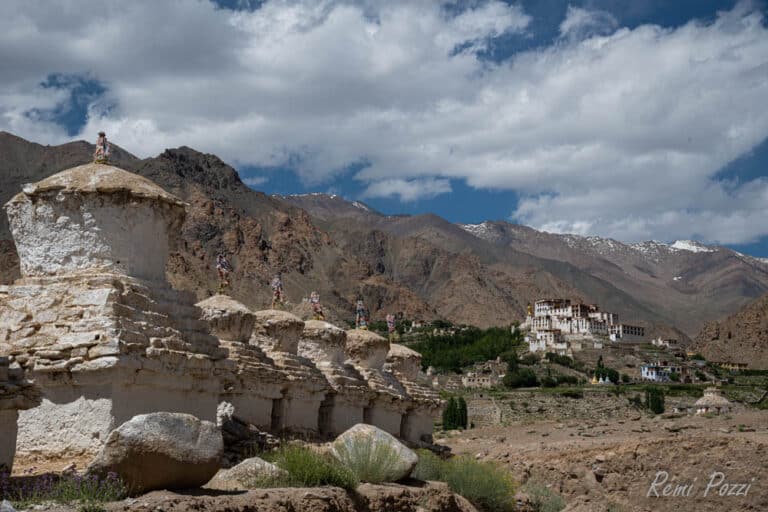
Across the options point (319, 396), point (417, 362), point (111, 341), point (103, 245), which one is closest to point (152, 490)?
point (111, 341)

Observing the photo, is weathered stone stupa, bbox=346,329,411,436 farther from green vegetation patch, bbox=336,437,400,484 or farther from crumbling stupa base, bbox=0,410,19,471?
crumbling stupa base, bbox=0,410,19,471

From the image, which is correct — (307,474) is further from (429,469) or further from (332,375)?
(332,375)

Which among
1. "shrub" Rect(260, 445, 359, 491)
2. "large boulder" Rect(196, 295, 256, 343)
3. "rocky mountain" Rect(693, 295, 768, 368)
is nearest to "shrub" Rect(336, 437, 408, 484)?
"shrub" Rect(260, 445, 359, 491)

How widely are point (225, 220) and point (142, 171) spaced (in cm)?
1545

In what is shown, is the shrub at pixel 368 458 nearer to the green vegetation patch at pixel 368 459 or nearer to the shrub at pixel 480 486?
the green vegetation patch at pixel 368 459

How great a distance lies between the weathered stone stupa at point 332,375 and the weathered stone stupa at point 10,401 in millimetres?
14035

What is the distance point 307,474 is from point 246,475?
0.89 m

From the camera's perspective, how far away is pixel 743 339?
438 ft

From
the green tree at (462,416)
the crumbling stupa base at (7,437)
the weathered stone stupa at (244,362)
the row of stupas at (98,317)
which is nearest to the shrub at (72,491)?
the crumbling stupa base at (7,437)

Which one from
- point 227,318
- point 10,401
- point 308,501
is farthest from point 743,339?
point 10,401

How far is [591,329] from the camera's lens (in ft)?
479

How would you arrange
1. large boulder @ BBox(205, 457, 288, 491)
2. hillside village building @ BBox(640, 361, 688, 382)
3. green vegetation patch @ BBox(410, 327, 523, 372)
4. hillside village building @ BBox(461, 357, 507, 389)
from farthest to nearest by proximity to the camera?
green vegetation patch @ BBox(410, 327, 523, 372), hillside village building @ BBox(640, 361, 688, 382), hillside village building @ BBox(461, 357, 507, 389), large boulder @ BBox(205, 457, 288, 491)

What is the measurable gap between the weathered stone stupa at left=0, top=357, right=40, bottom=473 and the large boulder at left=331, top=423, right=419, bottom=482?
4.74m

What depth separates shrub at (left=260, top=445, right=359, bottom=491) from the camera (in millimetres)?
12648
